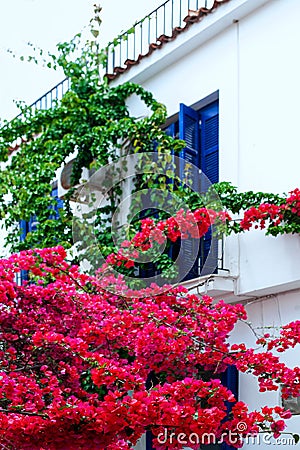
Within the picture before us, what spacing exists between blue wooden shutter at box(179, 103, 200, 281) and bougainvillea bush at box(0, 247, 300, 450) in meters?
1.59

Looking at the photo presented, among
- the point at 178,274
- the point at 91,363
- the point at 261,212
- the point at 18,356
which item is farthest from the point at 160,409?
the point at 178,274

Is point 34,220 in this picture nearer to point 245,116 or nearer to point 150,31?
point 150,31

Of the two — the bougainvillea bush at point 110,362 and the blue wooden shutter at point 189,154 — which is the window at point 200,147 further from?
the bougainvillea bush at point 110,362

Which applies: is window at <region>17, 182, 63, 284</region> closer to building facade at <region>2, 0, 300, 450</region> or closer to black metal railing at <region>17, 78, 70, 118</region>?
black metal railing at <region>17, 78, 70, 118</region>

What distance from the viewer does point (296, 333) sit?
7102 mm

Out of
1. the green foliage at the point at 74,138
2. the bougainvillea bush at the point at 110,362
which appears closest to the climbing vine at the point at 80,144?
the green foliage at the point at 74,138

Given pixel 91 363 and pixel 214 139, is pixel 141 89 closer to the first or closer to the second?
pixel 214 139

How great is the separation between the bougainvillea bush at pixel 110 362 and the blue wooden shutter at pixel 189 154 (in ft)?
5.22

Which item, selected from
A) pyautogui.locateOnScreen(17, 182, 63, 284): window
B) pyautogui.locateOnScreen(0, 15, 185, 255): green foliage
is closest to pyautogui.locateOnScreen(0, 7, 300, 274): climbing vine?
pyautogui.locateOnScreen(0, 15, 185, 255): green foliage

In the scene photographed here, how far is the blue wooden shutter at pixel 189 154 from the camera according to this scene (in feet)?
30.9

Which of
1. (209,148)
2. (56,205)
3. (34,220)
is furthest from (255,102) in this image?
(34,220)

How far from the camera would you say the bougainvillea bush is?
561cm

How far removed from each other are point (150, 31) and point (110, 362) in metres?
5.98

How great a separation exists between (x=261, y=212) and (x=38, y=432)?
3.46 metres
